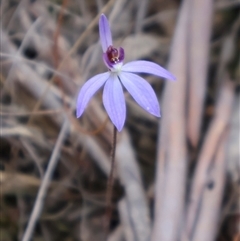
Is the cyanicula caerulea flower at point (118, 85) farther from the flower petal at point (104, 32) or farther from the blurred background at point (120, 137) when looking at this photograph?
the blurred background at point (120, 137)

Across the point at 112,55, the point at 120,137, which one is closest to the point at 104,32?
the point at 112,55

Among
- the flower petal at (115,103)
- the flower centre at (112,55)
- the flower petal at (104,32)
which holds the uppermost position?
the flower petal at (104,32)

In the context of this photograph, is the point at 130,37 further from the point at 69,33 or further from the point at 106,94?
the point at 106,94

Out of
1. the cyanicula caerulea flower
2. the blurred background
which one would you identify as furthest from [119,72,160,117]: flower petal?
the blurred background

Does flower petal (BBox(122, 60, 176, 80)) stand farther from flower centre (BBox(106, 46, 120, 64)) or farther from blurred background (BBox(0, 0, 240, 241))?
blurred background (BBox(0, 0, 240, 241))

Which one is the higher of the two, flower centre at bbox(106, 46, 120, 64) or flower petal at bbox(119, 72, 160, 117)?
flower centre at bbox(106, 46, 120, 64)

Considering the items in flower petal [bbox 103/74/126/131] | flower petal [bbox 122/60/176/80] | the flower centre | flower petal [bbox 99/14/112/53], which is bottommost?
flower petal [bbox 103/74/126/131]

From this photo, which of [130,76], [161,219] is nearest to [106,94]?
[130,76]

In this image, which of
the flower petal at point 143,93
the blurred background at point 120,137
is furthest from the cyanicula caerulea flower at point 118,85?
the blurred background at point 120,137

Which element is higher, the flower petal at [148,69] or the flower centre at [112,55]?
the flower centre at [112,55]
